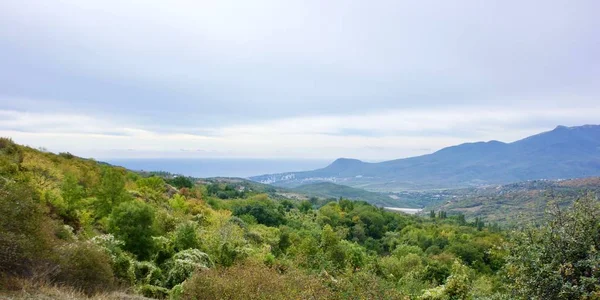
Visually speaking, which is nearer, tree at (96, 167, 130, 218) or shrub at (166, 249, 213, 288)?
shrub at (166, 249, 213, 288)

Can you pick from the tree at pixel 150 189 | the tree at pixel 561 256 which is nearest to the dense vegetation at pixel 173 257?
the tree at pixel 561 256

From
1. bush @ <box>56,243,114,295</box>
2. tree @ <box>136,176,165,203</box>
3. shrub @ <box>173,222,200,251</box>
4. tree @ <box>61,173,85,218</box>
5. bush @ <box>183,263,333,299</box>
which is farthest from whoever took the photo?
tree @ <box>136,176,165,203</box>

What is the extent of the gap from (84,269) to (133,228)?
16.2 ft

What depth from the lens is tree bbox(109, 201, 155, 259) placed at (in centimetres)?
1427

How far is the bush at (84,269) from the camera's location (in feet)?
29.9

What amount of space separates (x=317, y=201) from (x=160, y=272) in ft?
397

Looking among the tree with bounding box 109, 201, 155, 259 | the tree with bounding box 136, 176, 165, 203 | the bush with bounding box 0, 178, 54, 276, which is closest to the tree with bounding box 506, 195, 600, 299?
the bush with bounding box 0, 178, 54, 276

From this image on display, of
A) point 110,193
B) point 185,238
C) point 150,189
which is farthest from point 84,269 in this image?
point 150,189

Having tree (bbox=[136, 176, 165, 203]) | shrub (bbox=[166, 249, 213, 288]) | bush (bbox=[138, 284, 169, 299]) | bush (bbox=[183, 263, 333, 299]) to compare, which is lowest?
bush (bbox=[138, 284, 169, 299])

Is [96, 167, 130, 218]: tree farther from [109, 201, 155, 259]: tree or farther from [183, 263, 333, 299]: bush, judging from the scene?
[183, 263, 333, 299]: bush

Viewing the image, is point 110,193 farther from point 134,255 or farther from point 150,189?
Result: point 150,189

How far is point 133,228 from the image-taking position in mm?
14242

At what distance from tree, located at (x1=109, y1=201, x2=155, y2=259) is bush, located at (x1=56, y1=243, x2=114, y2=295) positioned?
4.54 m

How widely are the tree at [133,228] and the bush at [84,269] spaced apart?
454 cm
